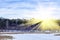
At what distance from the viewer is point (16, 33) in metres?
1.37

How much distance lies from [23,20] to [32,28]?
129mm

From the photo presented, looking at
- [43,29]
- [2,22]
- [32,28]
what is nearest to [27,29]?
[32,28]

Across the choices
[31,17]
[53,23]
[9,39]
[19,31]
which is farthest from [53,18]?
[9,39]

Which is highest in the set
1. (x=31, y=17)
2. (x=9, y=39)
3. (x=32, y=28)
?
(x=31, y=17)

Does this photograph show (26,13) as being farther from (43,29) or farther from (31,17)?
(43,29)

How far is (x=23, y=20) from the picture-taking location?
1.36m

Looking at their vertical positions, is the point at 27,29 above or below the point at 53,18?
below

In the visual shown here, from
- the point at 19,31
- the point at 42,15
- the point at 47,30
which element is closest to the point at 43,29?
the point at 47,30

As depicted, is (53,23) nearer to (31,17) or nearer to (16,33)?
(31,17)

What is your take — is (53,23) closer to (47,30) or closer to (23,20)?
(47,30)

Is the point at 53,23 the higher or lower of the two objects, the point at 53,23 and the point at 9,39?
the higher

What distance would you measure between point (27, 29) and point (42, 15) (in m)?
0.21

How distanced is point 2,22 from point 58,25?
1.89 feet

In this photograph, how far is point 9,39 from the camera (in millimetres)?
1354
